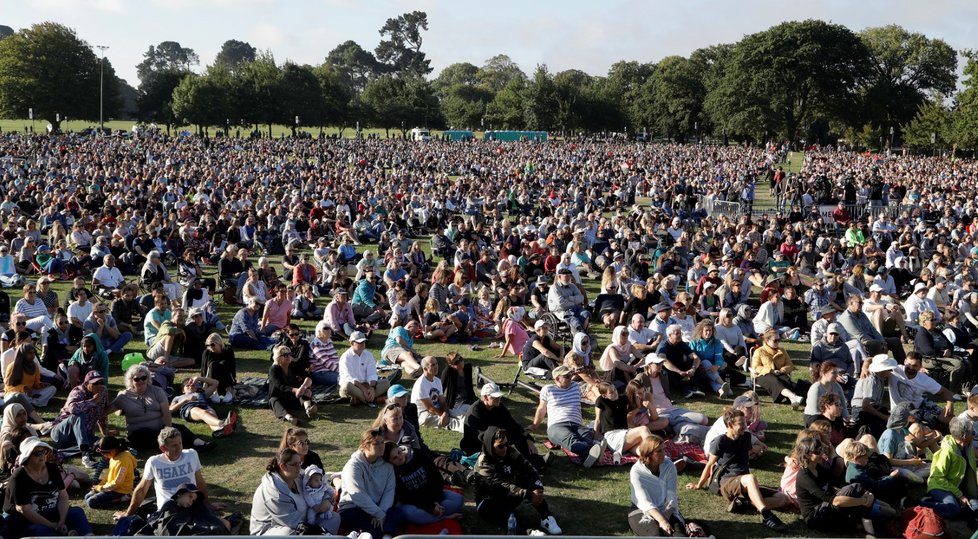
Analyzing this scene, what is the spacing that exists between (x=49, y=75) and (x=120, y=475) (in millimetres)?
78209

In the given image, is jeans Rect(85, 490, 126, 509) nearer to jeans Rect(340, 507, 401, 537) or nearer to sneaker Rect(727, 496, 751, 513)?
jeans Rect(340, 507, 401, 537)

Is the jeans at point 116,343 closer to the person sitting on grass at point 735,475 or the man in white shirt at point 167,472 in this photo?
the man in white shirt at point 167,472

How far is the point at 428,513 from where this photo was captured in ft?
21.2

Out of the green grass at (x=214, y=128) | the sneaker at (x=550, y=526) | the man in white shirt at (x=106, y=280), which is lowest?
the sneaker at (x=550, y=526)

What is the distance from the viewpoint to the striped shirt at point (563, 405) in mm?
8266

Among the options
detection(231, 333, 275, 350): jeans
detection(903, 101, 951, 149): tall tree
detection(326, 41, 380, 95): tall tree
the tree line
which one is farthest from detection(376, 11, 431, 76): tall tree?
detection(231, 333, 275, 350): jeans

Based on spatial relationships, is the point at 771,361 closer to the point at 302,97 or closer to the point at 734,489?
the point at 734,489

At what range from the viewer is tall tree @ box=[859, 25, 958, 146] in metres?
78.1

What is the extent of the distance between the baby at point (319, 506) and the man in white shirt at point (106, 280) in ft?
30.8

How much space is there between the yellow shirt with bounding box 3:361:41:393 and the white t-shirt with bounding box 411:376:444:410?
157 inches

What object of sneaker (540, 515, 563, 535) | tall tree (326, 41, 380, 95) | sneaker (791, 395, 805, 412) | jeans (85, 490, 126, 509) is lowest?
jeans (85, 490, 126, 509)

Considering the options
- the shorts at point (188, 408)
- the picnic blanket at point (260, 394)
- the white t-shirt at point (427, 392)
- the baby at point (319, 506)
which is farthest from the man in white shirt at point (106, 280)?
the baby at point (319, 506)

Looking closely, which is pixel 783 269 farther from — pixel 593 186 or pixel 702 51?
pixel 702 51

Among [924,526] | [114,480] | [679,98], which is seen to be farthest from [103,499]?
[679,98]
